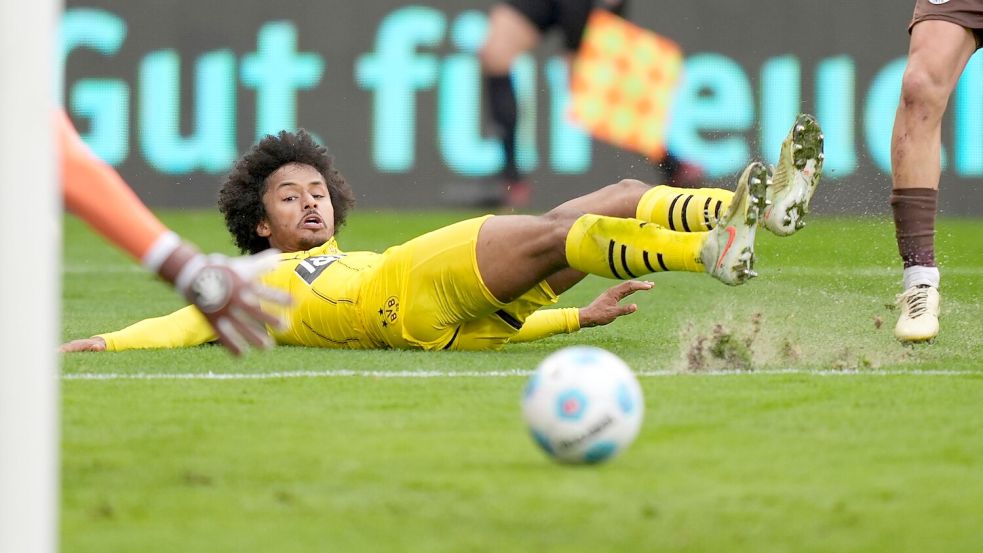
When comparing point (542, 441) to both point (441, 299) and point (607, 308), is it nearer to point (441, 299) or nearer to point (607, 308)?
point (441, 299)

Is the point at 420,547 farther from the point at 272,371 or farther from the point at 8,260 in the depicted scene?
the point at 272,371

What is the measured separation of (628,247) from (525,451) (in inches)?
48.5

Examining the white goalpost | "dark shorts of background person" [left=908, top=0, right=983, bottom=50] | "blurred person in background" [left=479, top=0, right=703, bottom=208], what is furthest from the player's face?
"blurred person in background" [left=479, top=0, right=703, bottom=208]

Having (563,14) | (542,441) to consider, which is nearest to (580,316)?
(542,441)

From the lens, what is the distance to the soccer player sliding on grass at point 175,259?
343 centimetres

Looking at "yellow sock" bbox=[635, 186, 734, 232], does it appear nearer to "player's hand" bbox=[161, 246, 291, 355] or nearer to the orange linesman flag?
"player's hand" bbox=[161, 246, 291, 355]

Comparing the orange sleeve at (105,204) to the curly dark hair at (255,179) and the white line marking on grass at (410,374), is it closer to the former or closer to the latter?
the white line marking on grass at (410,374)

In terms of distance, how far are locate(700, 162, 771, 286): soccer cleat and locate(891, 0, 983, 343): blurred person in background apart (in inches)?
55.6

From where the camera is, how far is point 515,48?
14.3m

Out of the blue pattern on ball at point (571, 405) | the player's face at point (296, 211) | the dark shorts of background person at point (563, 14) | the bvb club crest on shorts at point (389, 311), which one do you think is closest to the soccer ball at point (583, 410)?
the blue pattern on ball at point (571, 405)

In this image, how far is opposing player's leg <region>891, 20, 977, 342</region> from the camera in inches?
234

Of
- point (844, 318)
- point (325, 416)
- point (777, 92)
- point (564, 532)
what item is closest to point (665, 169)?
point (777, 92)

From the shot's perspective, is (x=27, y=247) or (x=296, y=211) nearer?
(x=27, y=247)

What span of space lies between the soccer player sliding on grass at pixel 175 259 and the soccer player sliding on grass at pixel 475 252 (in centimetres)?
166
